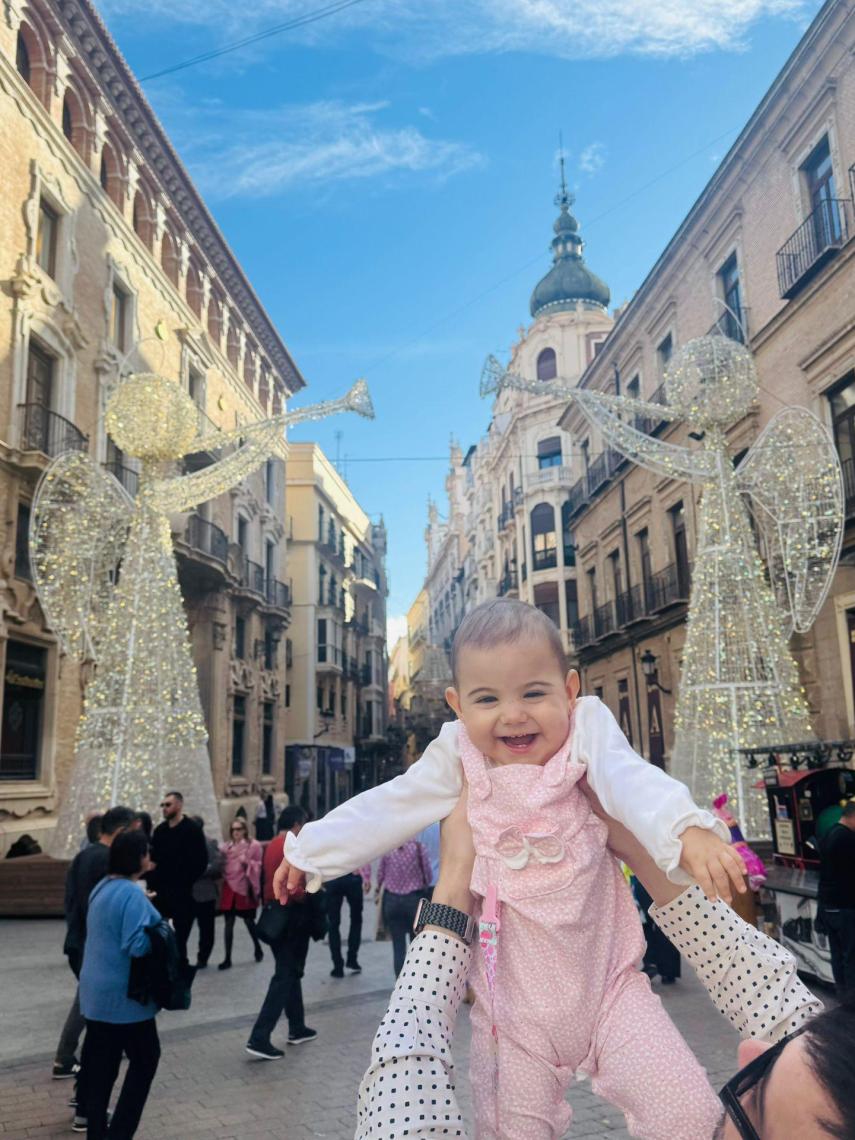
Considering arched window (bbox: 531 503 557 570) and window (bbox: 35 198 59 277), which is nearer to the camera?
window (bbox: 35 198 59 277)

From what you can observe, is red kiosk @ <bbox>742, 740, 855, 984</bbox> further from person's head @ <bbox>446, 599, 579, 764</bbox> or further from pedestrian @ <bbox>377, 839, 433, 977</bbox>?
person's head @ <bbox>446, 599, 579, 764</bbox>

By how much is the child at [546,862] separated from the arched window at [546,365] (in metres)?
40.0

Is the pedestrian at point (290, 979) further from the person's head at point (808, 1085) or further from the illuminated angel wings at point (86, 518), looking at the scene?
the illuminated angel wings at point (86, 518)

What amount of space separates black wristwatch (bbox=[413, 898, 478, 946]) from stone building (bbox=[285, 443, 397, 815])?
35.6 meters

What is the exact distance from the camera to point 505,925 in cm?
202

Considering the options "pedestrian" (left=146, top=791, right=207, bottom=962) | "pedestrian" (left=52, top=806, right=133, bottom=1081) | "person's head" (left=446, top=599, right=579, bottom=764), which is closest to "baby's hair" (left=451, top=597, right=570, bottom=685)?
"person's head" (left=446, top=599, right=579, bottom=764)

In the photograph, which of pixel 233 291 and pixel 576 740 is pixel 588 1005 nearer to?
pixel 576 740

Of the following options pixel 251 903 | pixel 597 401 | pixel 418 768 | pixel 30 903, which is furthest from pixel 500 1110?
pixel 30 903

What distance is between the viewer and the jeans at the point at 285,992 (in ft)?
19.8

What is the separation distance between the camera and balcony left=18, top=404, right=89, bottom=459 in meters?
16.4

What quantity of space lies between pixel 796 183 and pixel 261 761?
23020 millimetres

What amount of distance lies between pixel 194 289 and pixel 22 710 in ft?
49.4

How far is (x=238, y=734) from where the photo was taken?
28922mm

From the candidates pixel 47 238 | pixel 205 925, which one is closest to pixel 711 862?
pixel 205 925
